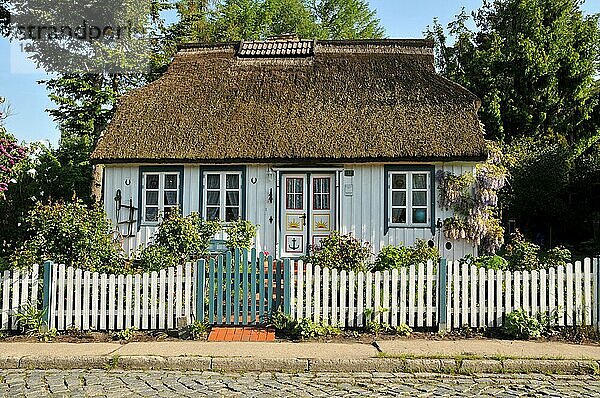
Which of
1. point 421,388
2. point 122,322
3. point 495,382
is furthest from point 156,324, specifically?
point 495,382

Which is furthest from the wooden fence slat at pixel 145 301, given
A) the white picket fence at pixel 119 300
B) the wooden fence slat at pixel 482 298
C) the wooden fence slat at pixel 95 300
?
the wooden fence slat at pixel 482 298

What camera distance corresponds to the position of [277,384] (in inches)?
302

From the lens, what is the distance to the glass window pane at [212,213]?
1625 cm

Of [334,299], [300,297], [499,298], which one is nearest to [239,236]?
[300,297]

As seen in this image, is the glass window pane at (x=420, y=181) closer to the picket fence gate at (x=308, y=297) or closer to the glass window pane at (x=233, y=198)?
the glass window pane at (x=233, y=198)

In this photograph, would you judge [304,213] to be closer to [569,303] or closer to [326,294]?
[326,294]

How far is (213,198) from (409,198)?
4.99 m

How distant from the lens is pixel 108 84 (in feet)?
88.4

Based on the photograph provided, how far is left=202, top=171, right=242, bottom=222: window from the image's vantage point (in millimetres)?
16219

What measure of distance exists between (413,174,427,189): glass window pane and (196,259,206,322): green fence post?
7.21 m

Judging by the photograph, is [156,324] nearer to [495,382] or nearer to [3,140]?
[495,382]

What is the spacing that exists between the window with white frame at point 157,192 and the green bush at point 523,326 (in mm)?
9366

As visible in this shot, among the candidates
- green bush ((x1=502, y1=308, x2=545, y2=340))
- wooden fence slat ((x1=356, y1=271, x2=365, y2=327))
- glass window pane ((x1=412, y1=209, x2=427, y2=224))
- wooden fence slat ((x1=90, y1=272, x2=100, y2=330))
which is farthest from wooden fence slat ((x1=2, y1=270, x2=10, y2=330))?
glass window pane ((x1=412, y1=209, x2=427, y2=224))

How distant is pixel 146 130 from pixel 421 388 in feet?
37.3
